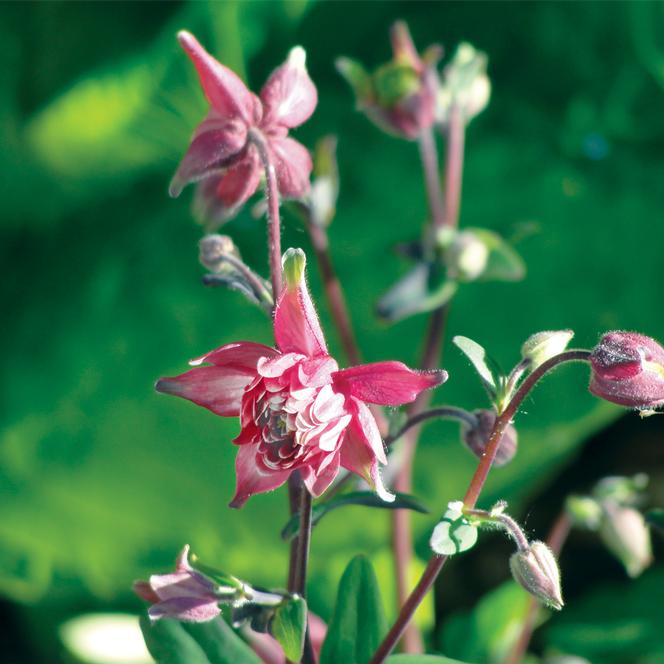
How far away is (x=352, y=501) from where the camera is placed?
0.59m

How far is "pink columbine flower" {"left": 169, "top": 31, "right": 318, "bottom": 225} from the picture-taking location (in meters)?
0.57

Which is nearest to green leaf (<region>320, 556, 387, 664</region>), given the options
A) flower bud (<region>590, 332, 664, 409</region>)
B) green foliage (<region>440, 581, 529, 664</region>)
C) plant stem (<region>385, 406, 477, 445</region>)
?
plant stem (<region>385, 406, 477, 445</region>)

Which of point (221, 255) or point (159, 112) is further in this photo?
point (159, 112)

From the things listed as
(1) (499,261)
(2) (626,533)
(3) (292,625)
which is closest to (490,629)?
(2) (626,533)

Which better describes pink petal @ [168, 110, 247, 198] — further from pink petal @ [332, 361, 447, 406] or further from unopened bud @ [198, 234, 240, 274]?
pink petal @ [332, 361, 447, 406]

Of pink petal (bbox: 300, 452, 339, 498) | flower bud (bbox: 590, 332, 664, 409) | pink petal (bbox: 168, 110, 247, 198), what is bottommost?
flower bud (bbox: 590, 332, 664, 409)

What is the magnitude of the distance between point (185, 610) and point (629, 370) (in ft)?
0.92

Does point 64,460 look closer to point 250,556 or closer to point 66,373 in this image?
point 66,373

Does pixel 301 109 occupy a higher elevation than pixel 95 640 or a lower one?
higher

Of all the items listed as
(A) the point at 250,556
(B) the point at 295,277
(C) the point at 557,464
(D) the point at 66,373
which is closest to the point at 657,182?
Result: (C) the point at 557,464

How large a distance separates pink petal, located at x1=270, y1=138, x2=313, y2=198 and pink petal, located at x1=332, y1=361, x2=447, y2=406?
0.53 ft

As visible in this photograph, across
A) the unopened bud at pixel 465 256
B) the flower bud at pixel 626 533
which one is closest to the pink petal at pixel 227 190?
the unopened bud at pixel 465 256

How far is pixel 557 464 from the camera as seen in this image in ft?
4.09

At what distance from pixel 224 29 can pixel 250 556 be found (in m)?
0.69
